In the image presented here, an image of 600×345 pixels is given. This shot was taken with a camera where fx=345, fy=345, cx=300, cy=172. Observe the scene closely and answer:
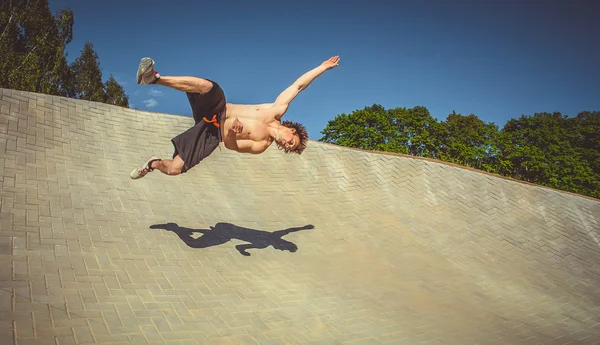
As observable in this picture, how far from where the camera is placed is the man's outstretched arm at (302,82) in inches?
154

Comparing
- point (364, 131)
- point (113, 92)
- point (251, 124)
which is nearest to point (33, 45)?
point (113, 92)

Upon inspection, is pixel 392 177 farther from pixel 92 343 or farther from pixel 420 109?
pixel 420 109

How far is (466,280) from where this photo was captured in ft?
23.6

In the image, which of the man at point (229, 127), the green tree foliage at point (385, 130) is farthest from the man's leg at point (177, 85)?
the green tree foliage at point (385, 130)

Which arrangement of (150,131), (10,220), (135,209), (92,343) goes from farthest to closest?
(150,131)
(135,209)
(10,220)
(92,343)

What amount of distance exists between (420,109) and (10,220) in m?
34.1

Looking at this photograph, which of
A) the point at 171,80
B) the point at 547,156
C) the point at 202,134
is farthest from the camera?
the point at 547,156

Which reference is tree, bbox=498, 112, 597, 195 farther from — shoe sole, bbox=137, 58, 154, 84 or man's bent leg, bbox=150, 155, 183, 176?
shoe sole, bbox=137, 58, 154, 84

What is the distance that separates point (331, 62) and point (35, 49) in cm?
3084

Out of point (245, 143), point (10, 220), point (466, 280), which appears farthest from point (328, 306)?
point (10, 220)

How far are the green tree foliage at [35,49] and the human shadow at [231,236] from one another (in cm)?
2284

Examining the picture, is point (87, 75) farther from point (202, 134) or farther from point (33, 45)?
point (202, 134)

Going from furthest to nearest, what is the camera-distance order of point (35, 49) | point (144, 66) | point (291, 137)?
point (35, 49)
point (291, 137)
point (144, 66)

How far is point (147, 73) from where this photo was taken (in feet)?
9.20
